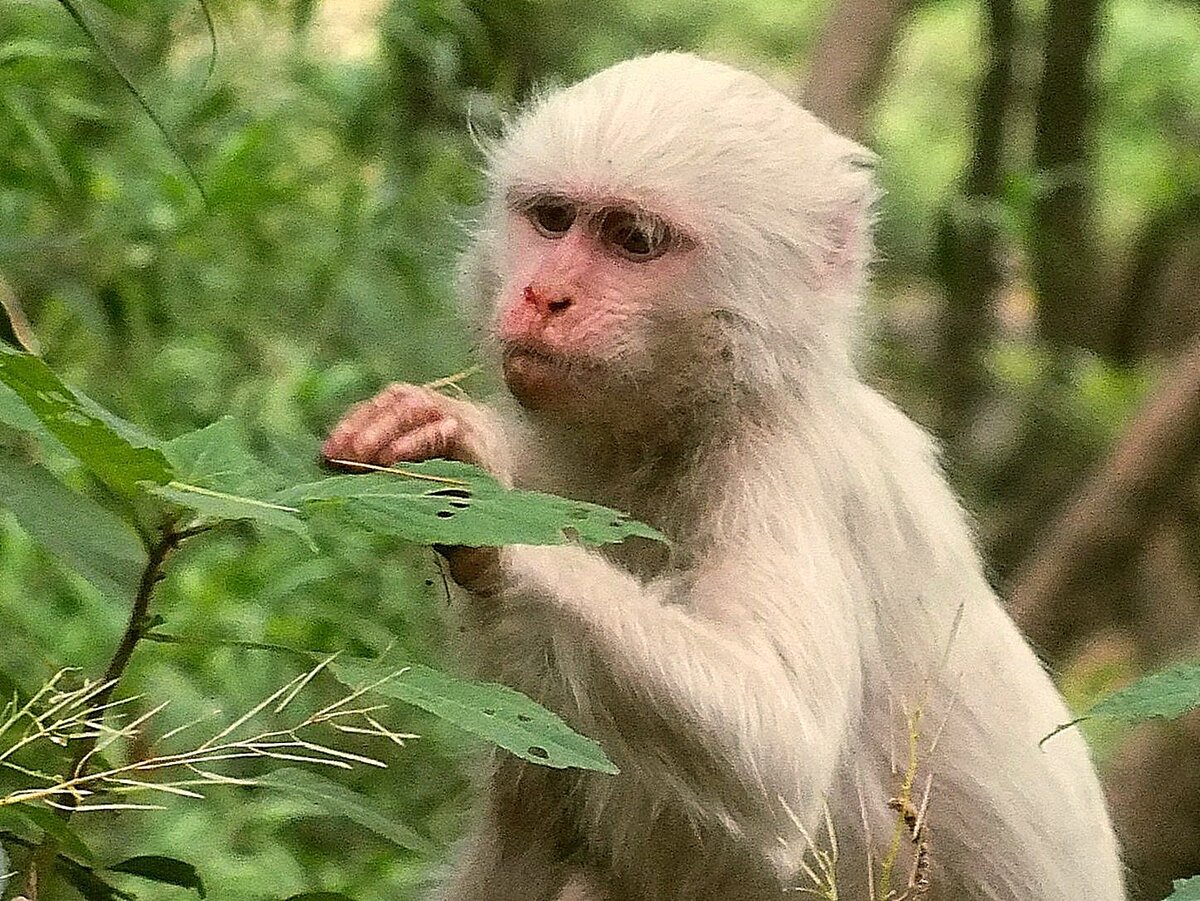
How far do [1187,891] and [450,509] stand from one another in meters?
0.65

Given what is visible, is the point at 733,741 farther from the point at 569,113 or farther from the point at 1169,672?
the point at 569,113

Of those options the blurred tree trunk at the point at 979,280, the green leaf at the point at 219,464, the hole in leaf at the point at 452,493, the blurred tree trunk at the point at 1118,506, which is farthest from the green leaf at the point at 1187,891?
the blurred tree trunk at the point at 979,280

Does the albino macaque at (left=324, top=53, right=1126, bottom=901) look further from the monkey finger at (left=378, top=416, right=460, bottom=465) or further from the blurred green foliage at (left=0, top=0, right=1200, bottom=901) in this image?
the blurred green foliage at (left=0, top=0, right=1200, bottom=901)

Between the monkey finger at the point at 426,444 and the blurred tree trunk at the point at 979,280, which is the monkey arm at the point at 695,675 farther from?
the blurred tree trunk at the point at 979,280

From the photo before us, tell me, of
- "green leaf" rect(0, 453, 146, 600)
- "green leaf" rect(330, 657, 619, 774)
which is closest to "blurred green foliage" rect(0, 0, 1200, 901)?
"green leaf" rect(0, 453, 146, 600)

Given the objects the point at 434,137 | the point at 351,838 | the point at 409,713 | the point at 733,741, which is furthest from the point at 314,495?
the point at 434,137

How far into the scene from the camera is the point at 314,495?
1.35m

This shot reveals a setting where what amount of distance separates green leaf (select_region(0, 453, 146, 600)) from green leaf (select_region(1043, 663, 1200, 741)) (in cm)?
91

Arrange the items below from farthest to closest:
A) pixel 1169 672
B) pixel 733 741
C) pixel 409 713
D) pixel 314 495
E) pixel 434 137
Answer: pixel 434 137 < pixel 409 713 < pixel 733 741 < pixel 1169 672 < pixel 314 495

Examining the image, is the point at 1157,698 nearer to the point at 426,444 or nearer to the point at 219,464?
the point at 219,464

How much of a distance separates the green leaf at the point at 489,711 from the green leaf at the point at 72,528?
28cm

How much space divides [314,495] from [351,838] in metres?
2.54

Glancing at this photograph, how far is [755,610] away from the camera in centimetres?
215

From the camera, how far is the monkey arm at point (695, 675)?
202cm
